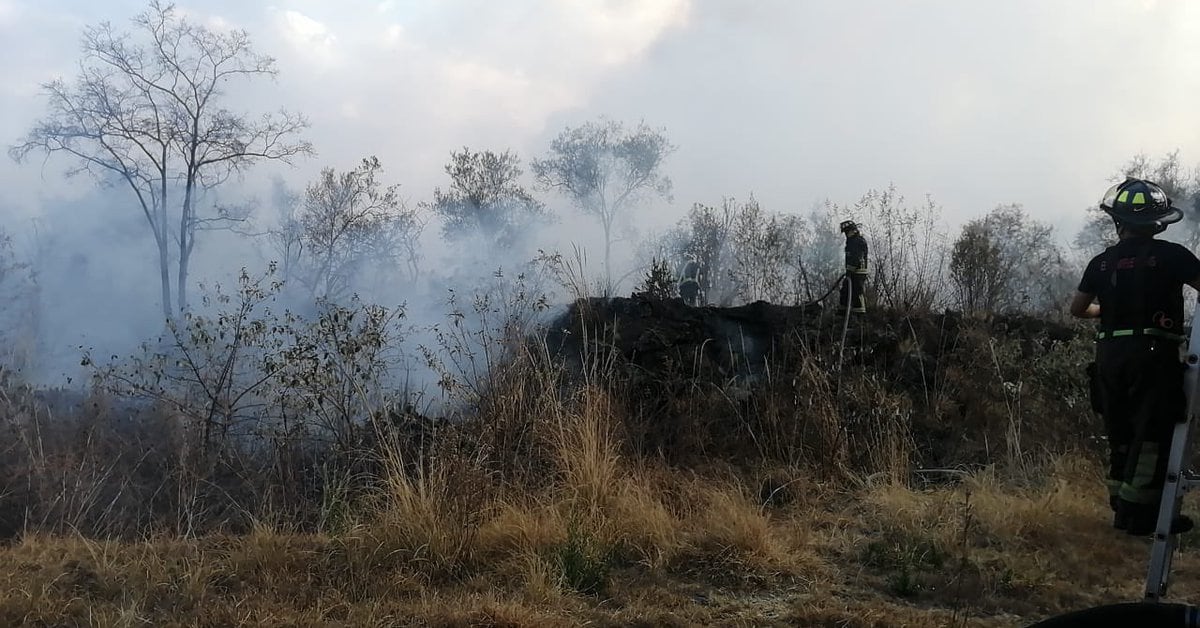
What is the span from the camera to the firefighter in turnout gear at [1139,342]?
3062mm

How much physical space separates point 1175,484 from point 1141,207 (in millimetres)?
1332

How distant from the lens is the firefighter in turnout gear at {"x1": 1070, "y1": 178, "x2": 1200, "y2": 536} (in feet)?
10.0

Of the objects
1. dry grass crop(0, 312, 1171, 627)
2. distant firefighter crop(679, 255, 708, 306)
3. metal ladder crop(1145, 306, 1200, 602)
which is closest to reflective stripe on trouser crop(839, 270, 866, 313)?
distant firefighter crop(679, 255, 708, 306)

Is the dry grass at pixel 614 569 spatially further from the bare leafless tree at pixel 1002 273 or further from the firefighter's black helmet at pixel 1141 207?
the bare leafless tree at pixel 1002 273

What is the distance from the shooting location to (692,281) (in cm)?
1309

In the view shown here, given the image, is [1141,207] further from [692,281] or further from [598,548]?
[692,281]

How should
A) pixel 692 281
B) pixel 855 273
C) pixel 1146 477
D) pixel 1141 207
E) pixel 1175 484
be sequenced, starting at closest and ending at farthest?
A: 1. pixel 1175 484
2. pixel 1146 477
3. pixel 1141 207
4. pixel 855 273
5. pixel 692 281

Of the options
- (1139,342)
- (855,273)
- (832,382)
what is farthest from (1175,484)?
(855,273)

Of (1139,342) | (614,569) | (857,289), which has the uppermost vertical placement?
(857,289)

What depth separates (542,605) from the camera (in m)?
3.16

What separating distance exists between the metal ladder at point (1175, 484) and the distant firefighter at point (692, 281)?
986cm

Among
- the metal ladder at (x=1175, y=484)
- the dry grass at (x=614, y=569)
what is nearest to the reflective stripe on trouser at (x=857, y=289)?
the dry grass at (x=614, y=569)

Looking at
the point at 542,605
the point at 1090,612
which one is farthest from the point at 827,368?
the point at 1090,612

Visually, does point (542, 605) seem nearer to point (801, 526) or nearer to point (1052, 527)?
point (801, 526)
